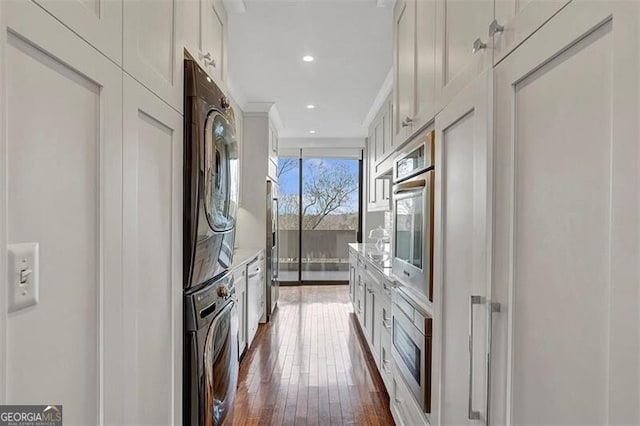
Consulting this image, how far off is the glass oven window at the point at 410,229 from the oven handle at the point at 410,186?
1.4 inches

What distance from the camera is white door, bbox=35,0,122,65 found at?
0.69m

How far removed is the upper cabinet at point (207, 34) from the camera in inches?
59.1

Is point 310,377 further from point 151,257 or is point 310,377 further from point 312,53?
point 312,53

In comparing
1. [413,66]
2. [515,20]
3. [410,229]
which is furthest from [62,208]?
[413,66]

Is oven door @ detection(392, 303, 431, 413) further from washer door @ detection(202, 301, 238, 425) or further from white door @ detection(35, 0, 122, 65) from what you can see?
white door @ detection(35, 0, 122, 65)

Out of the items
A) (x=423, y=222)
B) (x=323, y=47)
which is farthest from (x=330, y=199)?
(x=423, y=222)

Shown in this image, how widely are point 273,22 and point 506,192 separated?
7.28ft

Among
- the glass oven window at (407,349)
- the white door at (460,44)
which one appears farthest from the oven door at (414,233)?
the white door at (460,44)

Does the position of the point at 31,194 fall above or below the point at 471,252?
above

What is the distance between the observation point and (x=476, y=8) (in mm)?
1099

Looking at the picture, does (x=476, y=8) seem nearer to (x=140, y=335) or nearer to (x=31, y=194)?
(x=31, y=194)

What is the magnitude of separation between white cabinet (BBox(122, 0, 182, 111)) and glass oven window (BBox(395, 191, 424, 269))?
1132mm

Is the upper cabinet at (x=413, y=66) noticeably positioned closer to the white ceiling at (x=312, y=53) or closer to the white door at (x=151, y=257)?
the white ceiling at (x=312, y=53)

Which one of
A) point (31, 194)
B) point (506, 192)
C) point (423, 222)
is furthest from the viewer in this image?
point (423, 222)
